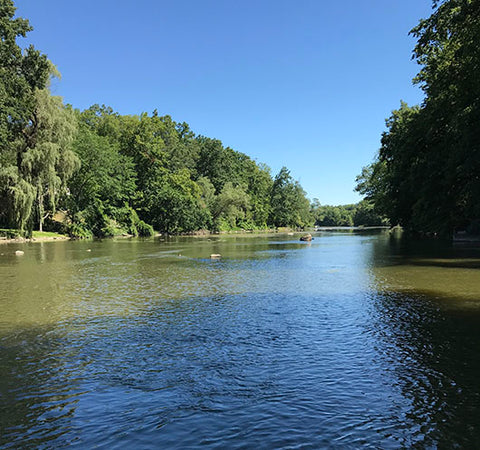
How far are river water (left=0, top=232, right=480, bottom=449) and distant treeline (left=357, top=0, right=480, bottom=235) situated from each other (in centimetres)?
1555

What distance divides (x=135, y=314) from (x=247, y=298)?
433 cm

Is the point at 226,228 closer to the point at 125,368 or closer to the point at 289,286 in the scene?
the point at 289,286

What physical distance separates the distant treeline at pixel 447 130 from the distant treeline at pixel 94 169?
125 feet

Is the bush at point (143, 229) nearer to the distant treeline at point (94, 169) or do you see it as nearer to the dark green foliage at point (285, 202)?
the distant treeline at point (94, 169)

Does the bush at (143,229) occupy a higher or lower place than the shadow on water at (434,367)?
higher

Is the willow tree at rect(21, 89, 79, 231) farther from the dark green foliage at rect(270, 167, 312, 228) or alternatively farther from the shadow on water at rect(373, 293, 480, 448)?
the dark green foliage at rect(270, 167, 312, 228)

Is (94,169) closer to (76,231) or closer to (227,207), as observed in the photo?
(76,231)

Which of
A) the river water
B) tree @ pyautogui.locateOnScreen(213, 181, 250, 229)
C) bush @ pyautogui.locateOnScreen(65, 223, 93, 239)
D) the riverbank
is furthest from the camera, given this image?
tree @ pyautogui.locateOnScreen(213, 181, 250, 229)

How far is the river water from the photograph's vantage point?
5027 mm

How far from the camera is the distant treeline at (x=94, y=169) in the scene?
1671 inches

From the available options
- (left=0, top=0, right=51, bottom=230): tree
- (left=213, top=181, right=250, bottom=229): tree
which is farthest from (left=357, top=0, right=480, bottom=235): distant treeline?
(left=213, top=181, right=250, bottom=229): tree

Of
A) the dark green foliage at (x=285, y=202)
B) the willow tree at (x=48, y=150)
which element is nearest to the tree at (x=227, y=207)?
the dark green foliage at (x=285, y=202)

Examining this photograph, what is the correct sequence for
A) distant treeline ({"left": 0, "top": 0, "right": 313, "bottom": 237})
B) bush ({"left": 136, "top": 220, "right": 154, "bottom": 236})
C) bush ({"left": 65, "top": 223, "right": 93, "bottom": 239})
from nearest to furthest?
distant treeline ({"left": 0, "top": 0, "right": 313, "bottom": 237}) < bush ({"left": 65, "top": 223, "right": 93, "bottom": 239}) < bush ({"left": 136, "top": 220, "right": 154, "bottom": 236})

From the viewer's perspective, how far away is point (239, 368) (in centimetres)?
723
